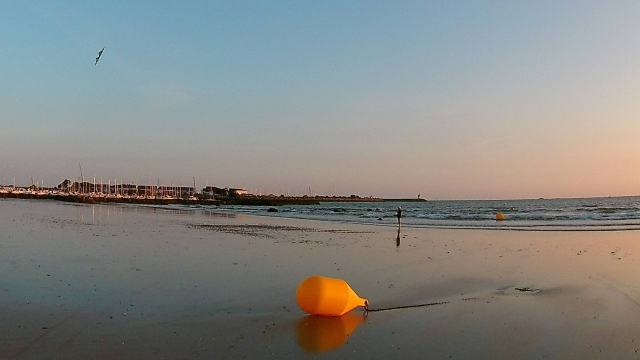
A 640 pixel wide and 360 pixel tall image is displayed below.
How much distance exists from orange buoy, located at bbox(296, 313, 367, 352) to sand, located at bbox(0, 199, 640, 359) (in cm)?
3

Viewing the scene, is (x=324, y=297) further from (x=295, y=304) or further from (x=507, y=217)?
(x=507, y=217)

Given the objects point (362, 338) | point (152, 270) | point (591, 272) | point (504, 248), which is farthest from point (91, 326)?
point (504, 248)

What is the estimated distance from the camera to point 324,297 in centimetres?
795

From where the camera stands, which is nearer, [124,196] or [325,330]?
[325,330]

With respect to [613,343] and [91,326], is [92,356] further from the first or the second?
[613,343]

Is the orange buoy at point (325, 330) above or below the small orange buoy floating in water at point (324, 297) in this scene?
below

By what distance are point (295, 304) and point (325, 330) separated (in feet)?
5.39

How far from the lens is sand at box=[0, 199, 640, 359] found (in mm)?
6516

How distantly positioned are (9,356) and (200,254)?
958 centimetres

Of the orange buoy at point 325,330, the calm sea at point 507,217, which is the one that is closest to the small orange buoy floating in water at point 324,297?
the orange buoy at point 325,330

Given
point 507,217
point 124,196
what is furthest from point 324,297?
point 124,196

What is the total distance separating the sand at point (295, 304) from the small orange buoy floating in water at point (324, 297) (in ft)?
0.57

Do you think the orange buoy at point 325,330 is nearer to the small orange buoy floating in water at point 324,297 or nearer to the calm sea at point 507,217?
the small orange buoy floating in water at point 324,297

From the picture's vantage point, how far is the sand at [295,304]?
6.52 meters
